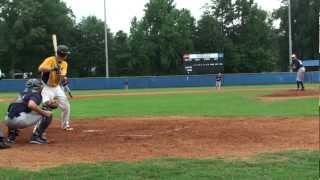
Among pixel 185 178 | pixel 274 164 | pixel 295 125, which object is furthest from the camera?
pixel 295 125

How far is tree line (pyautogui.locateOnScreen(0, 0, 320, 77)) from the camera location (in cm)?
7838

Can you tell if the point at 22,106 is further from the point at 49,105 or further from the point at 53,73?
the point at 53,73

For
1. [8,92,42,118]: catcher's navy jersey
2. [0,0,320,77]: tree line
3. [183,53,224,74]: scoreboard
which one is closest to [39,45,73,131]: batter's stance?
[8,92,42,118]: catcher's navy jersey

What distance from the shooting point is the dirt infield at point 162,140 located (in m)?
8.95

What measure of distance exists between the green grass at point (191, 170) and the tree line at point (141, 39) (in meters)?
68.9

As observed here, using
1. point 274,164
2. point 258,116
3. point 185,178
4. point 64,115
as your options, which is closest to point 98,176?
point 185,178

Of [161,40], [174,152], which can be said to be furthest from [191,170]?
[161,40]

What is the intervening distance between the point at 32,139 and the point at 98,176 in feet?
13.5

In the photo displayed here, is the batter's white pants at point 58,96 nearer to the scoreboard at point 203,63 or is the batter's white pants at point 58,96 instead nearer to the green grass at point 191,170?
the green grass at point 191,170

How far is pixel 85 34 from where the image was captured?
8150cm

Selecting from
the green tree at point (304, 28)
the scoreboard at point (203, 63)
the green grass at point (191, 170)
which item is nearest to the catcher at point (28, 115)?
the green grass at point (191, 170)

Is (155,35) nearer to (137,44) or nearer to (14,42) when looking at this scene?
(137,44)

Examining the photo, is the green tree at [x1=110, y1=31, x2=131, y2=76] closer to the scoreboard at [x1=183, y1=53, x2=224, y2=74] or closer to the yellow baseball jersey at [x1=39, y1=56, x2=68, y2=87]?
the scoreboard at [x1=183, y1=53, x2=224, y2=74]

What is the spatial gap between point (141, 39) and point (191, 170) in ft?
237
